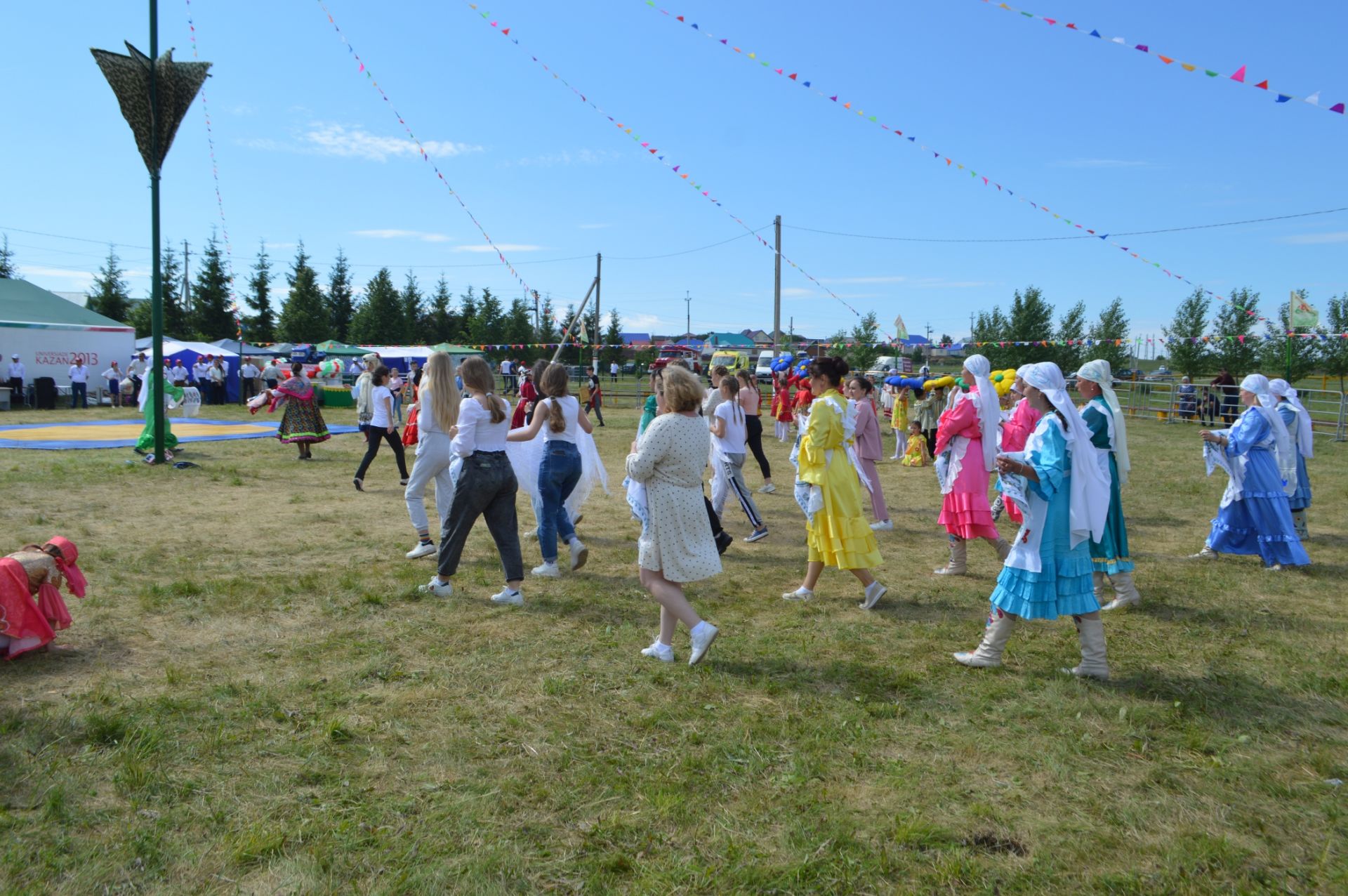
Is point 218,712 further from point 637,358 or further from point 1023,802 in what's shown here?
point 637,358

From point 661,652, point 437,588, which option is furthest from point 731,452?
point 661,652

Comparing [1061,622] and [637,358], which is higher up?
[637,358]

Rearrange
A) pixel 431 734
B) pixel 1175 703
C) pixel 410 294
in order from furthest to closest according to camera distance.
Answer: pixel 410 294
pixel 1175 703
pixel 431 734

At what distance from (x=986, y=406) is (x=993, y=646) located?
9.27 ft

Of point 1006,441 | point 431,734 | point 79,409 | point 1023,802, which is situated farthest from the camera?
point 79,409

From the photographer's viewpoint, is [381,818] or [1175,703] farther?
[1175,703]

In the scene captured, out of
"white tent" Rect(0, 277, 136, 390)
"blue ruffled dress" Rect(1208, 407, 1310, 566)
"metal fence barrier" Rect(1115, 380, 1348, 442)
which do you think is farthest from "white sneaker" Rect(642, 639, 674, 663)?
"white tent" Rect(0, 277, 136, 390)

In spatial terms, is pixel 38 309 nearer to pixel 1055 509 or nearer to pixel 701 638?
pixel 701 638

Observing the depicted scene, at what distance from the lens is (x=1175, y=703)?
15.0 feet

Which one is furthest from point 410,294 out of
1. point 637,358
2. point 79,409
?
point 79,409

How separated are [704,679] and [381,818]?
200 centimetres

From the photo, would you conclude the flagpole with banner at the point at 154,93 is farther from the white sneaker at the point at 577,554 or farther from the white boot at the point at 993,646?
the white boot at the point at 993,646

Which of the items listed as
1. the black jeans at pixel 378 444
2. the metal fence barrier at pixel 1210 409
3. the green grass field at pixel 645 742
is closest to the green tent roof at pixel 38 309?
the black jeans at pixel 378 444

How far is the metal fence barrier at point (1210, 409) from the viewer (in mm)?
24000
